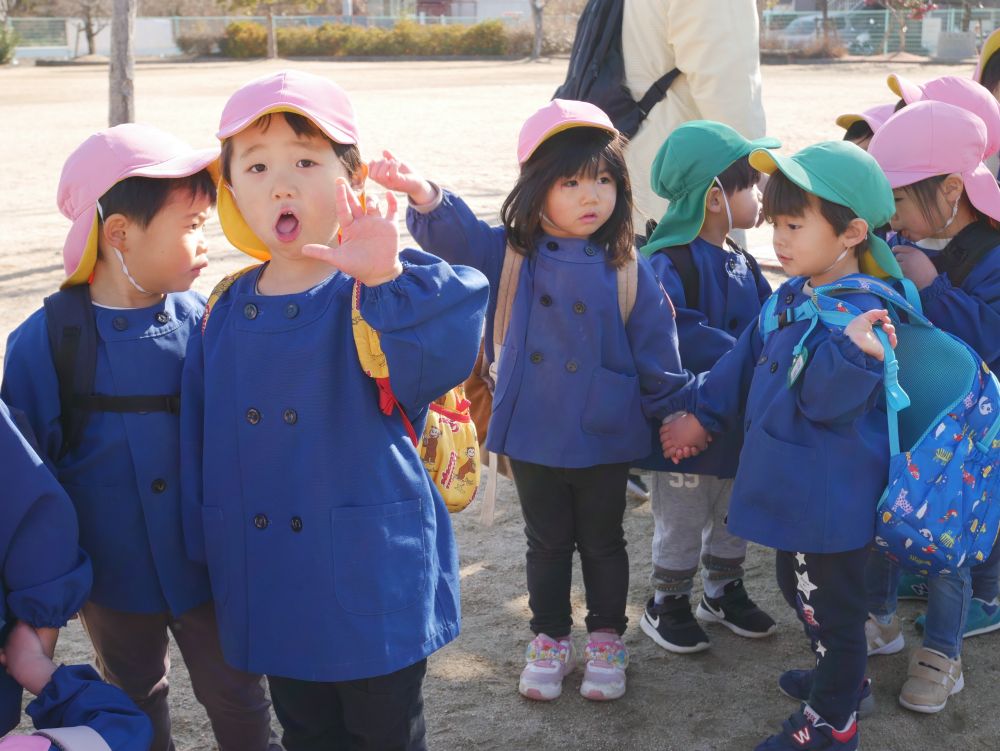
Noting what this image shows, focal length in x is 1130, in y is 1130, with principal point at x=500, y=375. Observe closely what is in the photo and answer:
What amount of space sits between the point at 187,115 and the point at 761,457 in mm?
17187

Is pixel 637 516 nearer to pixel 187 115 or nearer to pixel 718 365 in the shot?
pixel 718 365

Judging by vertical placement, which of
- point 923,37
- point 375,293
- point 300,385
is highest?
point 923,37

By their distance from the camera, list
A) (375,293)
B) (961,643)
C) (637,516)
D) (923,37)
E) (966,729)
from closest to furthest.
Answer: (375,293) → (966,729) → (961,643) → (637,516) → (923,37)

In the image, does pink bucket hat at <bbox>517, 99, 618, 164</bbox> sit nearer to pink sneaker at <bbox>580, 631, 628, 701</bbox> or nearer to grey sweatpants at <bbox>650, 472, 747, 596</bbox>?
grey sweatpants at <bbox>650, 472, 747, 596</bbox>

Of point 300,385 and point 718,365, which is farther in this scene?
point 718,365

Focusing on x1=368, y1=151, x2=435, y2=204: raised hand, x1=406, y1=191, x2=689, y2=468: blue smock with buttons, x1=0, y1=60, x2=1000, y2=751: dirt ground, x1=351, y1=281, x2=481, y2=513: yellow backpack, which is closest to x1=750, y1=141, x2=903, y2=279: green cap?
x1=406, y1=191, x2=689, y2=468: blue smock with buttons

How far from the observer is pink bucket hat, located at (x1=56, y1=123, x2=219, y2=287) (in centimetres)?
235

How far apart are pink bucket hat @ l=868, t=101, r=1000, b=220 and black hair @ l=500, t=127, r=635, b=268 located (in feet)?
2.31

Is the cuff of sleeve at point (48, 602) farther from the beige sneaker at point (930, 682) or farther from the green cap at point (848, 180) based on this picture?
the beige sneaker at point (930, 682)

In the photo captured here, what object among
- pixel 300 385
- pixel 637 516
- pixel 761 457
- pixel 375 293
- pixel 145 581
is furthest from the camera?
pixel 637 516

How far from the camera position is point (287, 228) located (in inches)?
82.7

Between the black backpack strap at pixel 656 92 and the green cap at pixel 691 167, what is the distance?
0.86 m

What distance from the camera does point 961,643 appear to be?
10.5 feet

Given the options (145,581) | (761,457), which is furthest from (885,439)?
(145,581)
